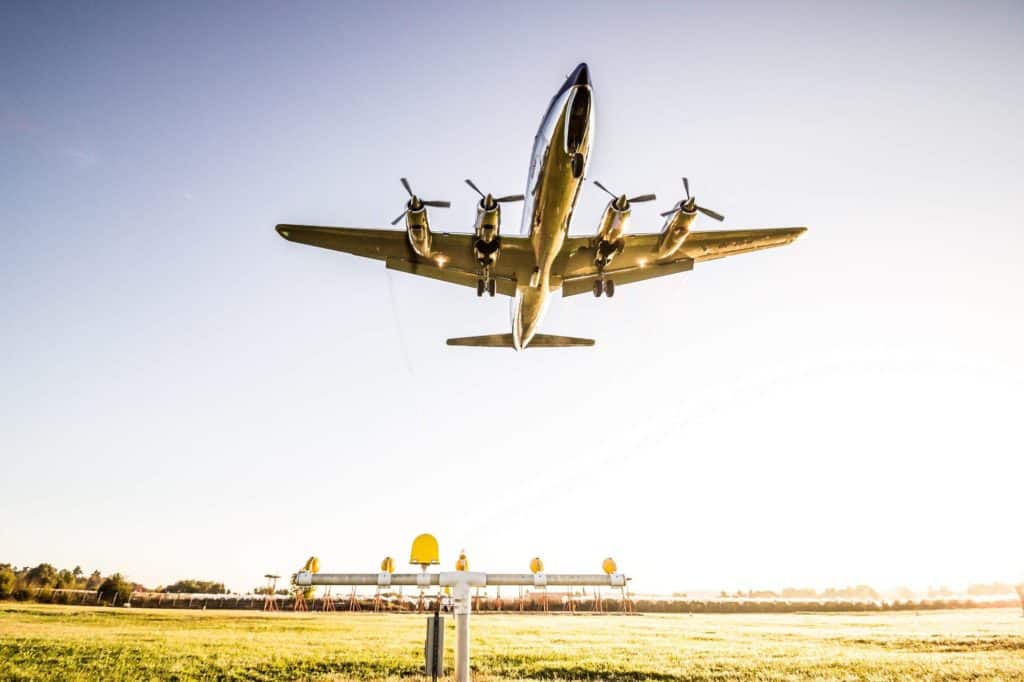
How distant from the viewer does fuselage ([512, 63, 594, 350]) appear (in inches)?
591

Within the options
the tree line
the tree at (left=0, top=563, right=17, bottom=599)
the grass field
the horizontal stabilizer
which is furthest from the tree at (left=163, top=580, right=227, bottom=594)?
the horizontal stabilizer

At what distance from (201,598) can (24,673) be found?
49.7 metres

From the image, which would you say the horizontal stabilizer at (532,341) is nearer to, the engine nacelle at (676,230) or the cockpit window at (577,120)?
the engine nacelle at (676,230)

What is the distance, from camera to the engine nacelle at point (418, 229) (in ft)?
56.6

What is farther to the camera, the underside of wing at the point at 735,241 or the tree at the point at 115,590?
the tree at the point at 115,590

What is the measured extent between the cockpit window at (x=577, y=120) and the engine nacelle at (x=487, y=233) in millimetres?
3402

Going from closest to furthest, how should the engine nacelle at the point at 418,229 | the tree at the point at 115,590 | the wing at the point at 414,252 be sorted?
the engine nacelle at the point at 418,229 → the wing at the point at 414,252 → the tree at the point at 115,590

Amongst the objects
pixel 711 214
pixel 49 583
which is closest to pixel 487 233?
pixel 711 214

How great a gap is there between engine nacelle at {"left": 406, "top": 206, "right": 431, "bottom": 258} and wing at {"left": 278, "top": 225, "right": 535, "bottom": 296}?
118 centimetres

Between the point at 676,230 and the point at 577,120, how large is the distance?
589 cm

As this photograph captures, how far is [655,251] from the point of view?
20484 mm

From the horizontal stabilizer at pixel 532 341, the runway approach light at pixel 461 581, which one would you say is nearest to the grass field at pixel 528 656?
the runway approach light at pixel 461 581

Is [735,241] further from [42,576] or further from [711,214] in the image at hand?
[42,576]

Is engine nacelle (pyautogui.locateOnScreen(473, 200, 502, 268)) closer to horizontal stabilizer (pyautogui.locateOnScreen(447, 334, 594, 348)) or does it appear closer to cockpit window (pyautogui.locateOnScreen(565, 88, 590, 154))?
cockpit window (pyautogui.locateOnScreen(565, 88, 590, 154))
